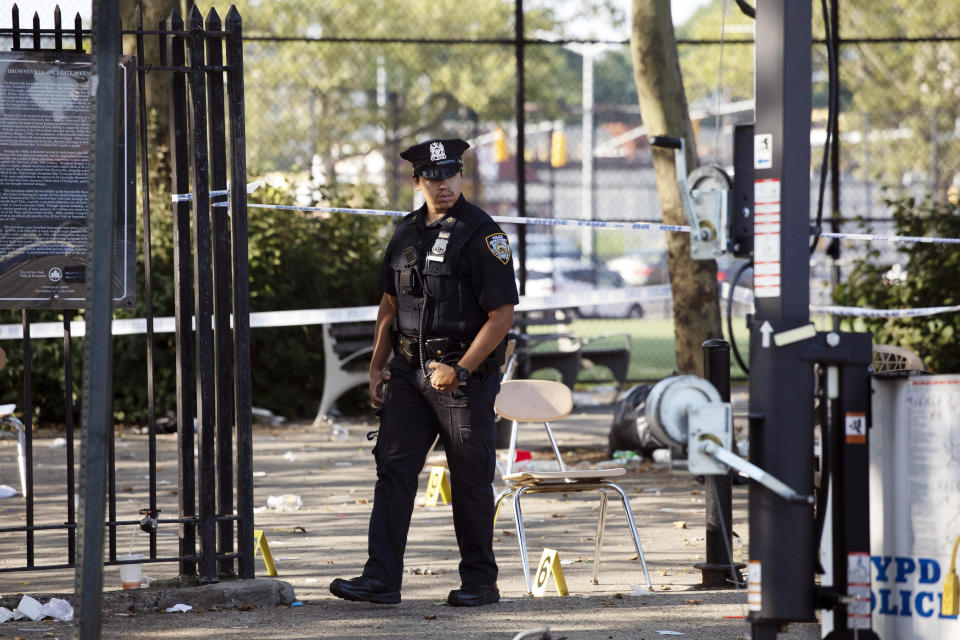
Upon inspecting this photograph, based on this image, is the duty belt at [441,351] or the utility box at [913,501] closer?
the utility box at [913,501]

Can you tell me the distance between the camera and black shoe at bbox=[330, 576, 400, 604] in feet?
17.9

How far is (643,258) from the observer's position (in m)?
40.7

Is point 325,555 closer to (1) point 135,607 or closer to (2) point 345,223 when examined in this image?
(1) point 135,607

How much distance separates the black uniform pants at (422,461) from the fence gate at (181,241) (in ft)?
1.93

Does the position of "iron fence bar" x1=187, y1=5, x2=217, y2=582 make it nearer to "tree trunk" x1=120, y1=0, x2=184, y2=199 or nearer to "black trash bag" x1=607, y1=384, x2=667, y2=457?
"black trash bag" x1=607, y1=384, x2=667, y2=457

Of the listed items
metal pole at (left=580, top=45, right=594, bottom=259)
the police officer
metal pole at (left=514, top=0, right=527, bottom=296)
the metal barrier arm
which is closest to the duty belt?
the police officer

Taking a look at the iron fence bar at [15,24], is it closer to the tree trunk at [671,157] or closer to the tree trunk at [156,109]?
the tree trunk at [671,157]

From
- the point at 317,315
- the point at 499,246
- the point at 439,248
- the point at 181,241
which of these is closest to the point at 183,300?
the point at 181,241

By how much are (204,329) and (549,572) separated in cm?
186

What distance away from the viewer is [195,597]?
546 centimetres

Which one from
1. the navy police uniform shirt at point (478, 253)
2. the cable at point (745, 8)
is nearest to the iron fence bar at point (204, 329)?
the navy police uniform shirt at point (478, 253)

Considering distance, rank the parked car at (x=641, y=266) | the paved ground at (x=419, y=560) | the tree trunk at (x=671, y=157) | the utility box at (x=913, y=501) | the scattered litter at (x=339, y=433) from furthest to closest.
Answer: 1. the parked car at (x=641, y=266)
2. the scattered litter at (x=339, y=433)
3. the tree trunk at (x=671, y=157)
4. the paved ground at (x=419, y=560)
5. the utility box at (x=913, y=501)

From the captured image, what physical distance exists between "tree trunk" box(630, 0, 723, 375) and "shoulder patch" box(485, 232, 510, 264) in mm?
4676

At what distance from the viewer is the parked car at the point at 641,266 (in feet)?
126
